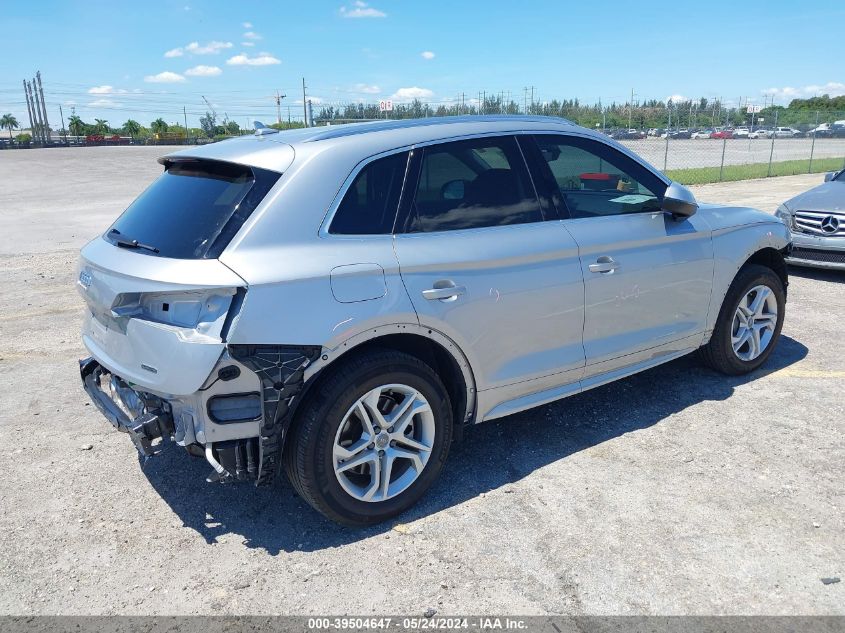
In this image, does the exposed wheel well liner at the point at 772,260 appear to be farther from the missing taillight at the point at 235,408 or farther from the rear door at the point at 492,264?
the missing taillight at the point at 235,408

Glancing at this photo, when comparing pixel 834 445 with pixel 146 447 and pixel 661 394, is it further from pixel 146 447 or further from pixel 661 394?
pixel 146 447

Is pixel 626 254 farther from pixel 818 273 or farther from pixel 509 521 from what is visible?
pixel 818 273

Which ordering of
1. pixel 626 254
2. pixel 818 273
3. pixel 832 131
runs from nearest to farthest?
1. pixel 626 254
2. pixel 818 273
3. pixel 832 131

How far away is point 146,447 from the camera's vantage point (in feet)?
10.2

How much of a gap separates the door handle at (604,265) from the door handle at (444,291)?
94 cm

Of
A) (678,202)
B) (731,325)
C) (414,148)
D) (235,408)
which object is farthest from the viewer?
(731,325)

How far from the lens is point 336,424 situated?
10.0 ft

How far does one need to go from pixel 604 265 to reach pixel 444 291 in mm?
1155

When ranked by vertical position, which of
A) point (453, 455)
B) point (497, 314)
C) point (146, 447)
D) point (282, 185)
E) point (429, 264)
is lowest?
point (453, 455)

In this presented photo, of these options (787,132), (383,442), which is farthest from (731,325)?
(787,132)

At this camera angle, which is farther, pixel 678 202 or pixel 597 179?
pixel 597 179

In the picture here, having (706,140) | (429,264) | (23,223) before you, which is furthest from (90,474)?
(706,140)

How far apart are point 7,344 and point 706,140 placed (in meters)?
43.2

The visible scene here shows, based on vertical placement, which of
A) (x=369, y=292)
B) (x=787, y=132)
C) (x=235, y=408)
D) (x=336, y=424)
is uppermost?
(x=369, y=292)
